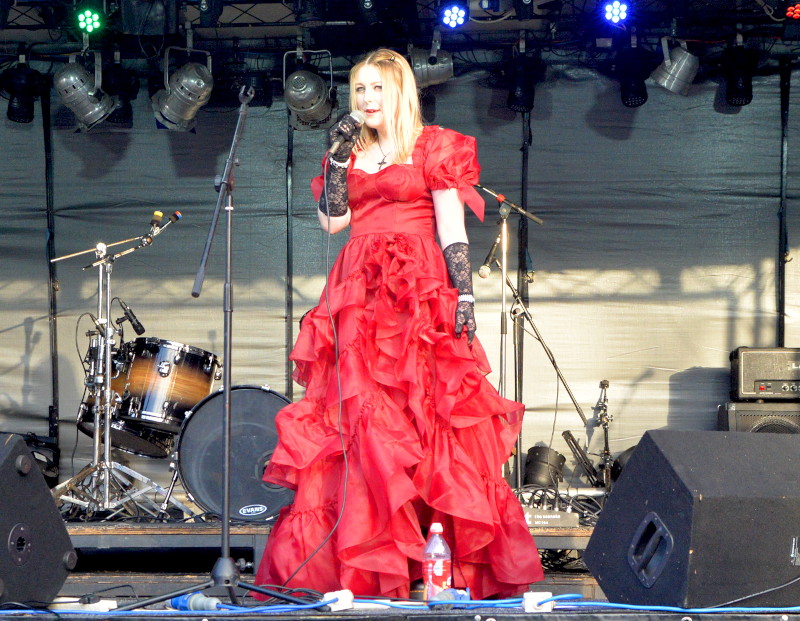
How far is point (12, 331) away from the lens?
656 cm

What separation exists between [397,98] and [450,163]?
0.28 metres

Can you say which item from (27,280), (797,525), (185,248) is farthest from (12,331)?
(797,525)

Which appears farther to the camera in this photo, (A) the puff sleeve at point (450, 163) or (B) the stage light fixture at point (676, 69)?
(B) the stage light fixture at point (676, 69)

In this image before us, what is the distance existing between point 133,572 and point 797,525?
3642 millimetres

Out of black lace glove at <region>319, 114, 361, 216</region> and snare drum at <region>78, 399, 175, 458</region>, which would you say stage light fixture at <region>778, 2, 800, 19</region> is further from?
snare drum at <region>78, 399, 175, 458</region>

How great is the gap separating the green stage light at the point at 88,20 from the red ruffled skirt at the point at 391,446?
3572mm

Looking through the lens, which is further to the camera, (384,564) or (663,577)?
(384,564)

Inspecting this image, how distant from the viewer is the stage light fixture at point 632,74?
20.1 feet

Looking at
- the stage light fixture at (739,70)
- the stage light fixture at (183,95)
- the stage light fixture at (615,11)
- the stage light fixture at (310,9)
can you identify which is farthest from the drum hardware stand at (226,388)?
the stage light fixture at (739,70)

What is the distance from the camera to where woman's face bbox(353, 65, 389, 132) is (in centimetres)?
318

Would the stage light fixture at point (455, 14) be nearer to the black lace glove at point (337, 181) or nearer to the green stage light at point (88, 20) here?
the green stage light at point (88, 20)

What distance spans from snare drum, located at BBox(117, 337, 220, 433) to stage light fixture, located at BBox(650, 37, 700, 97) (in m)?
3.40

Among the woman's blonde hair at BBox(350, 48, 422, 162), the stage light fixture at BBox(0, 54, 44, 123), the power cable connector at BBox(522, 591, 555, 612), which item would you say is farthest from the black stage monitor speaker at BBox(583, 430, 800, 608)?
the stage light fixture at BBox(0, 54, 44, 123)

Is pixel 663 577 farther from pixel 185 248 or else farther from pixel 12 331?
pixel 12 331
